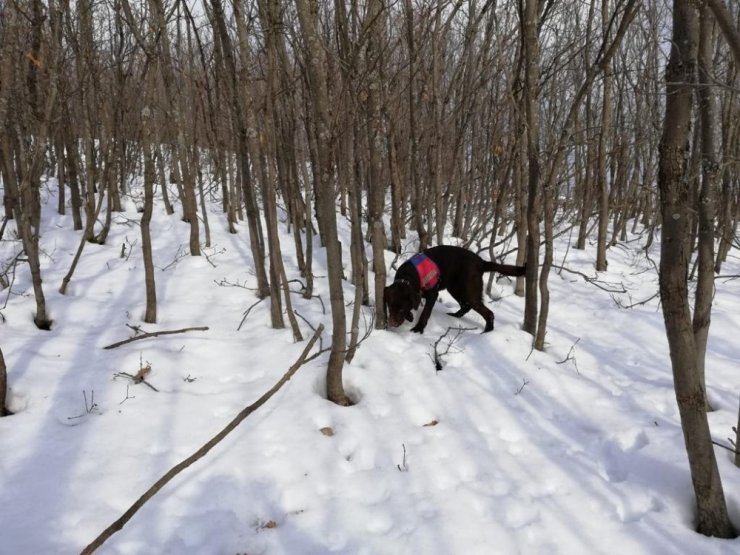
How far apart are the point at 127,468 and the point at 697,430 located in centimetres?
272

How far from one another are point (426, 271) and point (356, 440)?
1.99 metres

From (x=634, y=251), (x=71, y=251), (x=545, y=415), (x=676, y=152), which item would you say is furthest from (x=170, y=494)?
(x=634, y=251)

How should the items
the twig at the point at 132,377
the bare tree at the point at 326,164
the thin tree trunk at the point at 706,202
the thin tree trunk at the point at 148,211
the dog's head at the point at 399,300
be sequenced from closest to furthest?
the thin tree trunk at the point at 706,202 < the bare tree at the point at 326,164 < the twig at the point at 132,377 < the thin tree trunk at the point at 148,211 < the dog's head at the point at 399,300

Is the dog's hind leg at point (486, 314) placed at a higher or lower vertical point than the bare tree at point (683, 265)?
lower

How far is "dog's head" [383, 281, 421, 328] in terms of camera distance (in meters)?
4.28

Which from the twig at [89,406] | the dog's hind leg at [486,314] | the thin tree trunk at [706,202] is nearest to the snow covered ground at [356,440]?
the twig at [89,406]

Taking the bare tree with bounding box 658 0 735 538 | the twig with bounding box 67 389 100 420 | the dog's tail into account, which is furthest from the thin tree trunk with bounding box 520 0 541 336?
the twig with bounding box 67 389 100 420

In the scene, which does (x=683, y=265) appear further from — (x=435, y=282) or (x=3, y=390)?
(x=3, y=390)

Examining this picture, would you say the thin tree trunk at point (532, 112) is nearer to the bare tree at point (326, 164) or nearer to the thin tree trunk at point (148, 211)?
the bare tree at point (326, 164)

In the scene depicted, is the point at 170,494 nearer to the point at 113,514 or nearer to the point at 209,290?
the point at 113,514

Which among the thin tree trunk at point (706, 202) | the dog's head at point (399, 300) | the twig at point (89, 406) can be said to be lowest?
the twig at point (89, 406)

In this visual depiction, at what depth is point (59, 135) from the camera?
278 inches

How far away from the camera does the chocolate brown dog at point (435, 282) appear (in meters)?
4.30

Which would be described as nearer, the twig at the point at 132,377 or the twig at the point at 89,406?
the twig at the point at 89,406
